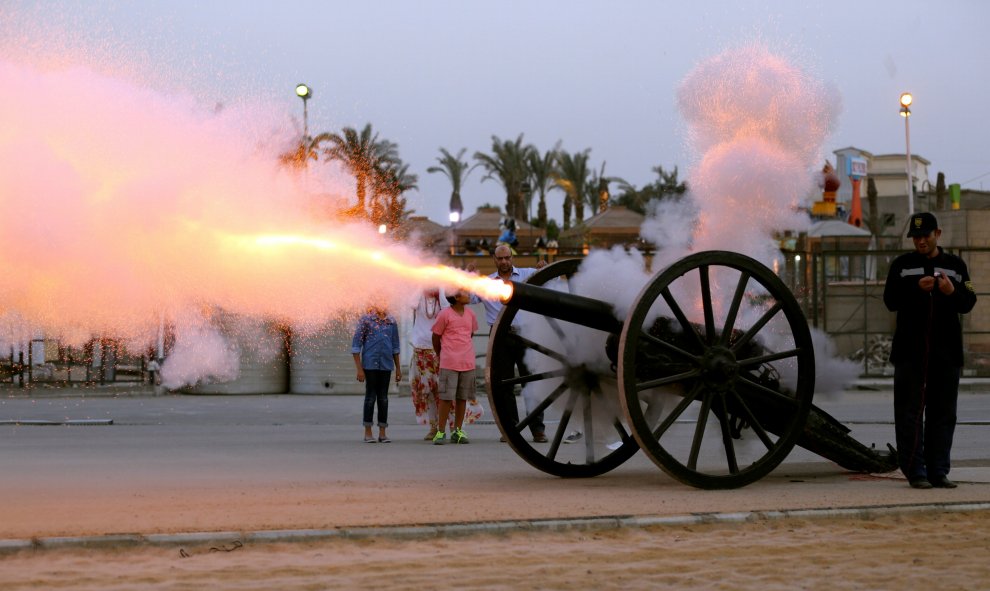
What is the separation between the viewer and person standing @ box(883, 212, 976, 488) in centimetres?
872

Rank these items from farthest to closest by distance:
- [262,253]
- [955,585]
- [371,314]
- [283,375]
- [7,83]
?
[283,375] < [371,314] < [262,253] < [7,83] < [955,585]

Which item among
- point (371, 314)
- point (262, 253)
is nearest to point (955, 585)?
point (262, 253)

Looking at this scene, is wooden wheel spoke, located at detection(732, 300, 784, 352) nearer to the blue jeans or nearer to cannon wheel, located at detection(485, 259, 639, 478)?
cannon wheel, located at detection(485, 259, 639, 478)

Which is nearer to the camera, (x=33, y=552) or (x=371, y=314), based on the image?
(x=33, y=552)

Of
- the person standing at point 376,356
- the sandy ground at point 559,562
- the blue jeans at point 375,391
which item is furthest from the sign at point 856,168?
the sandy ground at point 559,562

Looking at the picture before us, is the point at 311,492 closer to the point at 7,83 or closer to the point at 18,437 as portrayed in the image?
the point at 7,83

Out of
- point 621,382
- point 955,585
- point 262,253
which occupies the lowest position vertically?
point 955,585

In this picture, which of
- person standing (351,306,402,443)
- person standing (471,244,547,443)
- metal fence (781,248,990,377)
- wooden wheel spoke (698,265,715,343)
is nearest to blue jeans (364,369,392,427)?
person standing (351,306,402,443)

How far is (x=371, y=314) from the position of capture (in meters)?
13.3

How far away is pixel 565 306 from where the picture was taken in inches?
344

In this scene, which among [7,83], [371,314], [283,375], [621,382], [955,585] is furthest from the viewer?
[283,375]

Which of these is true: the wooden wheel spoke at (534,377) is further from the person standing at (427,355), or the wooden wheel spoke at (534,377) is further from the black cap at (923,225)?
the person standing at (427,355)

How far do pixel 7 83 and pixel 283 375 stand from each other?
11427 mm

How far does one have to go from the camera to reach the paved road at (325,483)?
7211 mm
